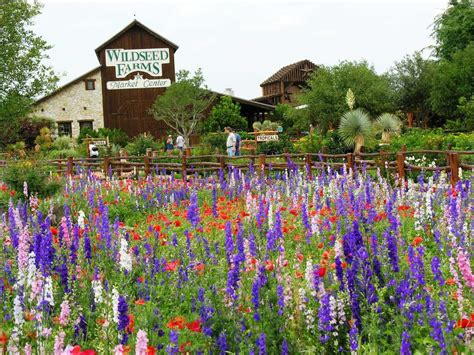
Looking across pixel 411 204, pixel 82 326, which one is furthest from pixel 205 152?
pixel 82 326

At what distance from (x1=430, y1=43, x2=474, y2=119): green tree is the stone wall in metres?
22.5

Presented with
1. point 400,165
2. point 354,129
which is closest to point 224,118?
point 354,129

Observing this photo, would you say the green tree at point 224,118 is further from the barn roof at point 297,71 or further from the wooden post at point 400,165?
the wooden post at point 400,165

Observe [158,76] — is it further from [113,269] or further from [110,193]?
[113,269]

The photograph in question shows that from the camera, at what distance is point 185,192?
12.9 m

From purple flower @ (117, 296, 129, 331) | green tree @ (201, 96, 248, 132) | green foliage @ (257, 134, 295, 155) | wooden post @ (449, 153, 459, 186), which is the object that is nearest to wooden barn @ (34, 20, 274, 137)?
green tree @ (201, 96, 248, 132)

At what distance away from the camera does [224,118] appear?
153 feet

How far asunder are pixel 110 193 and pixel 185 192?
66.1 inches

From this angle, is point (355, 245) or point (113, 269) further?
point (113, 269)

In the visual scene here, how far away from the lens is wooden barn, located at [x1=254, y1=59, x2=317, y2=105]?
69938 millimetres

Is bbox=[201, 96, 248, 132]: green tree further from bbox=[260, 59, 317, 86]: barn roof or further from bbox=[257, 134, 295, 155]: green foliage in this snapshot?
bbox=[260, 59, 317, 86]: barn roof

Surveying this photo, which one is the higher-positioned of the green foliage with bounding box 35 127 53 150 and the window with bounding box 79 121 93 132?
the window with bounding box 79 121 93 132

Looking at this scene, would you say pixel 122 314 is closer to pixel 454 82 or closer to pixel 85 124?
pixel 454 82

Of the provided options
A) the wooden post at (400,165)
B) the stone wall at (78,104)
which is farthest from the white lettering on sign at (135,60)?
the wooden post at (400,165)
